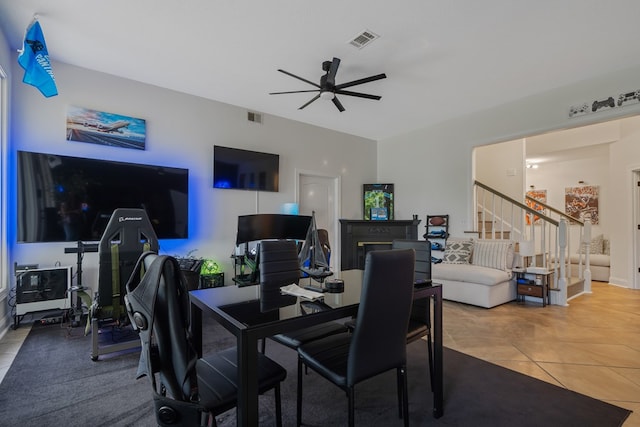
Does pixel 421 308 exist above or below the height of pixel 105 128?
below

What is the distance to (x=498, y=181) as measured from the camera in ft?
19.9

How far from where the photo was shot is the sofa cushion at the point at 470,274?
4066 millimetres

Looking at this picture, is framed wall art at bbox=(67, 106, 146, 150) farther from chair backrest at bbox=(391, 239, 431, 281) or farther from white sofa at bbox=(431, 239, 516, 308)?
white sofa at bbox=(431, 239, 516, 308)

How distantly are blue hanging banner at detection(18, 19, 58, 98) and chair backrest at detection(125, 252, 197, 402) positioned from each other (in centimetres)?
283

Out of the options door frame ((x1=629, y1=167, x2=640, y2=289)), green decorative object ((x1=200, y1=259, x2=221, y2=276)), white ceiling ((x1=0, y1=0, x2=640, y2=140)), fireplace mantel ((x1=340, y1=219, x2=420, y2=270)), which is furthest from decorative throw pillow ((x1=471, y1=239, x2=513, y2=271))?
green decorative object ((x1=200, y1=259, x2=221, y2=276))

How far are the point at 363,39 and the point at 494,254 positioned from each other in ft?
11.6

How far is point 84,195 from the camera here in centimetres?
337

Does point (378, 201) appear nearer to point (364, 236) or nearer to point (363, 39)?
point (364, 236)

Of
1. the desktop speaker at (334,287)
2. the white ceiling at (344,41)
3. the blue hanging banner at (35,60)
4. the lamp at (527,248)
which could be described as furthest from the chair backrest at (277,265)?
the lamp at (527,248)

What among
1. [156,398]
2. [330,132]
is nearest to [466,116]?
[330,132]

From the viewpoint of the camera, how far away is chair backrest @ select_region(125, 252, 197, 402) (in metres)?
0.93

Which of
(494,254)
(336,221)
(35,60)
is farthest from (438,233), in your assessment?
(35,60)

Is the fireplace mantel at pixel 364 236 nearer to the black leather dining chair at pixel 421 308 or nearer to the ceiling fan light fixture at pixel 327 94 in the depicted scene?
the ceiling fan light fixture at pixel 327 94

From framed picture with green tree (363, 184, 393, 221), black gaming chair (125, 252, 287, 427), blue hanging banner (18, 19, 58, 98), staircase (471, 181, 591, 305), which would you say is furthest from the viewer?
framed picture with green tree (363, 184, 393, 221)
